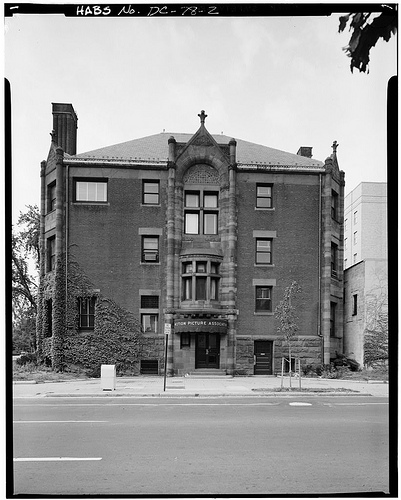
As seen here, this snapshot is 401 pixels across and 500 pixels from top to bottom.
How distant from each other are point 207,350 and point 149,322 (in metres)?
3.42

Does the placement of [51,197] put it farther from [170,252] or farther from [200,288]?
[200,288]

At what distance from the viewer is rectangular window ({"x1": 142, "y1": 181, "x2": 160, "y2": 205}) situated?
93.1ft

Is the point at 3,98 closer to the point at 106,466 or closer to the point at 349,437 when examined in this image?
the point at 106,466

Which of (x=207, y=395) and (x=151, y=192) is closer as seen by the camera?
(x=207, y=395)

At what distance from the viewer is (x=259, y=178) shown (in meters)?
29.3

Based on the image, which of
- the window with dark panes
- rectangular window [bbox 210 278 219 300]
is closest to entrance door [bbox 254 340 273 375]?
rectangular window [bbox 210 278 219 300]

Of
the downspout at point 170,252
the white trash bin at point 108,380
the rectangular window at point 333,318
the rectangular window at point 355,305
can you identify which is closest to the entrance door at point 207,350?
the downspout at point 170,252

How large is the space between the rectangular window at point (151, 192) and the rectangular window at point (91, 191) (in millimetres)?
2221

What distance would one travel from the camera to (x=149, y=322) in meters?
28.2

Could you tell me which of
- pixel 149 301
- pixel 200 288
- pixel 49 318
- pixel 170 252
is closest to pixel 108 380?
pixel 149 301

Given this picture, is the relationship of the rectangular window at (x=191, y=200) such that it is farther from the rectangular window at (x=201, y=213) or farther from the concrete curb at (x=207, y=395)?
the concrete curb at (x=207, y=395)

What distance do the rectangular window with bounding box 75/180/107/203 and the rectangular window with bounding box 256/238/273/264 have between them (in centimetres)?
856

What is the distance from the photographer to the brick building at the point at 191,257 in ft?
89.4

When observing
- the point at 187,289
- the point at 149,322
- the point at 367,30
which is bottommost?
the point at 149,322
